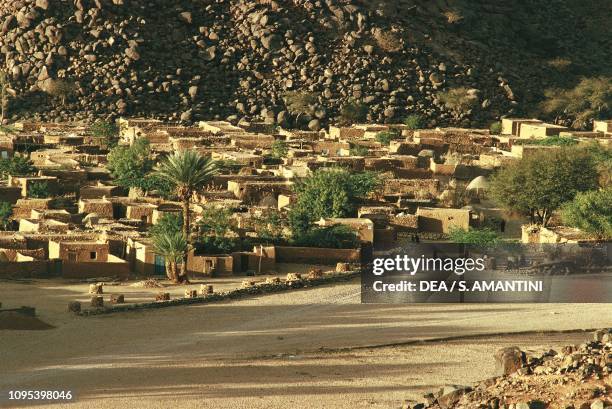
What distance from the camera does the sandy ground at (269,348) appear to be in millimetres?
26312

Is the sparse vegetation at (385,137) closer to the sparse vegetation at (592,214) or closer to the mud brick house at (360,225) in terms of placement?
the sparse vegetation at (592,214)

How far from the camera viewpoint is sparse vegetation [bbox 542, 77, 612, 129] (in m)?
73.2

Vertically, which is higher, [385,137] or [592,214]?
[385,137]

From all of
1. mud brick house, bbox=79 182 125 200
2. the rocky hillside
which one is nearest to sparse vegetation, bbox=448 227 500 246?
mud brick house, bbox=79 182 125 200

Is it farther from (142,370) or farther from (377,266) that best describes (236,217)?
(142,370)

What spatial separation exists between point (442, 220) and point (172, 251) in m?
9.49

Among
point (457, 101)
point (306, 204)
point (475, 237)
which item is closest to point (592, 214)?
point (475, 237)

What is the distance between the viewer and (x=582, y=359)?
2294 centimetres

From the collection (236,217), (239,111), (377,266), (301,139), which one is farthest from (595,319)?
(239,111)

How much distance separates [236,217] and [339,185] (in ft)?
13.5

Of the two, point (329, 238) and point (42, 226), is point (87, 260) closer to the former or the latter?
point (42, 226)

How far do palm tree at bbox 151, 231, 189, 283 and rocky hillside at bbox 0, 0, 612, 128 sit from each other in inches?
1318

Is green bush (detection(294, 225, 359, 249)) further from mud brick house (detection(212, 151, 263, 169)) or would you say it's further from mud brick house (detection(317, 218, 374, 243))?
mud brick house (detection(212, 151, 263, 169))

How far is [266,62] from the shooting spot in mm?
74875
